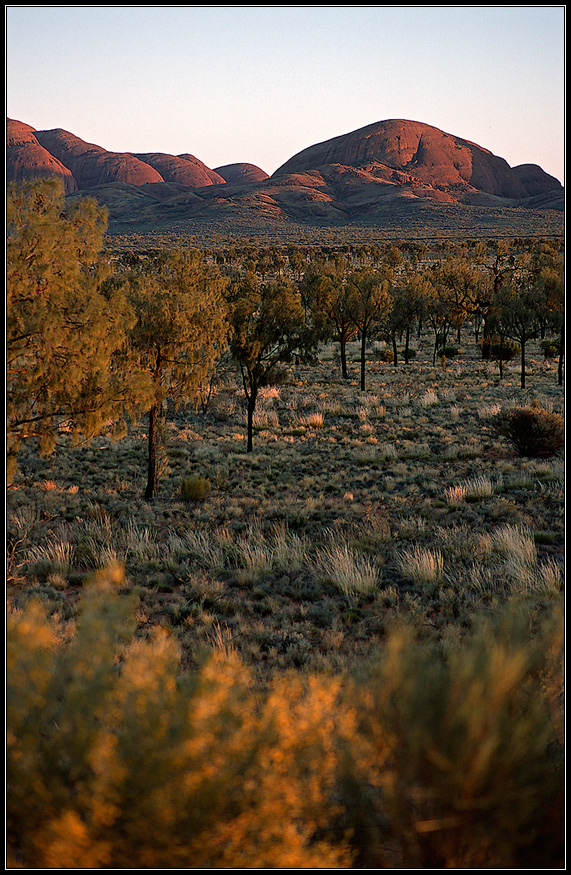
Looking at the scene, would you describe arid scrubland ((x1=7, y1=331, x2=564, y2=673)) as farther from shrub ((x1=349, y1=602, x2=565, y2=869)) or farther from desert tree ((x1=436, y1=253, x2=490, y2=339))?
desert tree ((x1=436, y1=253, x2=490, y2=339))

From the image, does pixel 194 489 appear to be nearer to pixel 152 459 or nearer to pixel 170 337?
pixel 152 459

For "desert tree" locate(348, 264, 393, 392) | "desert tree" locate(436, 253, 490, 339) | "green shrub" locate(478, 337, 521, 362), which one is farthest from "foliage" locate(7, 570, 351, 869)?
"desert tree" locate(436, 253, 490, 339)

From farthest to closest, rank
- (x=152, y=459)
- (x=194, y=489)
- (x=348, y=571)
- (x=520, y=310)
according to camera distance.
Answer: (x=520, y=310) → (x=152, y=459) → (x=194, y=489) → (x=348, y=571)

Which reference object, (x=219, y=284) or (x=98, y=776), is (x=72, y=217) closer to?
(x=98, y=776)

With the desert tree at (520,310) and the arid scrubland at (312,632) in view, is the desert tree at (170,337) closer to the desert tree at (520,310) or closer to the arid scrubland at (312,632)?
the arid scrubland at (312,632)

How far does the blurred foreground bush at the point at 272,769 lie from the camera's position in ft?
8.05

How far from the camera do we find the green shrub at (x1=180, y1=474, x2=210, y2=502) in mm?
14477

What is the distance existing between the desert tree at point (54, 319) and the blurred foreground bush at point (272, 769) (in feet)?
18.5

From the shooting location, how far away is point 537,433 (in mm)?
16891

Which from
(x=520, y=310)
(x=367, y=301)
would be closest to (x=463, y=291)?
(x=520, y=310)

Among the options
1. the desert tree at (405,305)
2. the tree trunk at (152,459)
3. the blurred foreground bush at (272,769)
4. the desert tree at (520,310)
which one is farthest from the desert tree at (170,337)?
the desert tree at (405,305)

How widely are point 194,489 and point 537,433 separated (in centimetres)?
1135

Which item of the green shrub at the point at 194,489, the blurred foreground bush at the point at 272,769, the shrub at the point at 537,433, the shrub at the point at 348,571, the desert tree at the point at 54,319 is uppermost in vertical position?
the desert tree at the point at 54,319

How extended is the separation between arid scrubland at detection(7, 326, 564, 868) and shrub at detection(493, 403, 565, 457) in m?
0.54
